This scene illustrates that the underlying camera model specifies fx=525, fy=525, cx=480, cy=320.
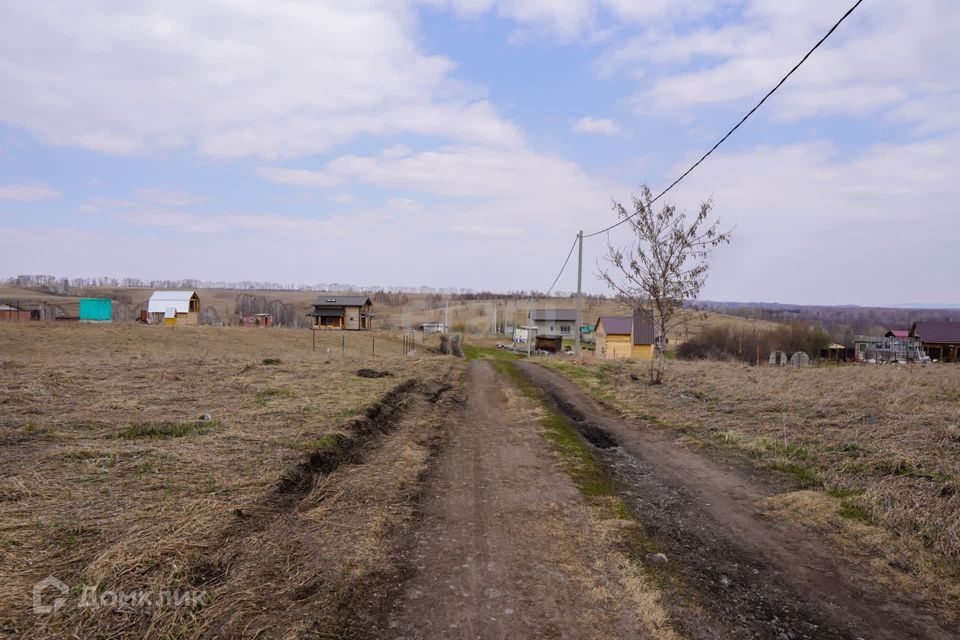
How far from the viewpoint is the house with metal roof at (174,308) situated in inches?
2360

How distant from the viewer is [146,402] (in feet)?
38.0

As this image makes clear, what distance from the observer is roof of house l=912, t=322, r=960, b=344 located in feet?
170

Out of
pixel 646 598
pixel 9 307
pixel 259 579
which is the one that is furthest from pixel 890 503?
pixel 9 307

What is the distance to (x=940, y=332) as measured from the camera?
52750 millimetres

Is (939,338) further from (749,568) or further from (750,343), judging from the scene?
(749,568)

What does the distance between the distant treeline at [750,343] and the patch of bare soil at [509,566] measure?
5221cm

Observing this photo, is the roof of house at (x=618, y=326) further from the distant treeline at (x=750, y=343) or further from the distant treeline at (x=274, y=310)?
the distant treeline at (x=274, y=310)

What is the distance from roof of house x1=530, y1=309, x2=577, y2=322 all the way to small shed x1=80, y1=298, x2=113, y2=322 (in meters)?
56.8

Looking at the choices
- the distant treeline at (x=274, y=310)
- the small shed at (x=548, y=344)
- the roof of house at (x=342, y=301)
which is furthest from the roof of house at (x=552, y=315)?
the distant treeline at (x=274, y=310)

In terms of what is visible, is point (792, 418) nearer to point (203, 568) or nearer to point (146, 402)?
point (203, 568)

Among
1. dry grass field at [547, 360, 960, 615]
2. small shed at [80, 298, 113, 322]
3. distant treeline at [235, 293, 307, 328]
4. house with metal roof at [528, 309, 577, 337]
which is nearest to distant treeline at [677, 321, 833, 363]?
house with metal roof at [528, 309, 577, 337]

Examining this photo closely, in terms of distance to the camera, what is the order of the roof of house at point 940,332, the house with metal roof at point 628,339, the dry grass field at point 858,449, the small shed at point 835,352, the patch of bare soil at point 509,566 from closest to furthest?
1. the patch of bare soil at point 509,566
2. the dry grass field at point 858,449
3. the house with metal roof at point 628,339
4. the roof of house at point 940,332
5. the small shed at point 835,352

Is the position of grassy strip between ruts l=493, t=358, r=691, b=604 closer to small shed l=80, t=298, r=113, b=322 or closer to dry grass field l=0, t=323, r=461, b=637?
dry grass field l=0, t=323, r=461, b=637

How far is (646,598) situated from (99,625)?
390cm
